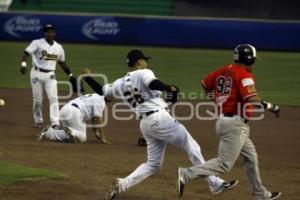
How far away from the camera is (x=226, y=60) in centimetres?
3025

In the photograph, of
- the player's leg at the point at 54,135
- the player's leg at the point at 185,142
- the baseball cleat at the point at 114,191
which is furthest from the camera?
the player's leg at the point at 54,135

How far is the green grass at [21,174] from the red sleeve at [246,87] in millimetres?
3213

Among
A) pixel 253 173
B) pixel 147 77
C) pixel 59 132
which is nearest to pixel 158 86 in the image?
pixel 147 77

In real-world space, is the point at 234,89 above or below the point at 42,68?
above

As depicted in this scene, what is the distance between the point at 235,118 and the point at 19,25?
28.8 m

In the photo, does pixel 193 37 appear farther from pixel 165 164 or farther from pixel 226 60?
pixel 165 164

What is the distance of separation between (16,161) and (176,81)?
12.6m

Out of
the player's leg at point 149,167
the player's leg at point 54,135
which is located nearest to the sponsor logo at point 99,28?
the player's leg at point 54,135

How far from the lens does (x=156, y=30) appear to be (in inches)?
1391

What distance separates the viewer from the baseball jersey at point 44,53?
16391 mm

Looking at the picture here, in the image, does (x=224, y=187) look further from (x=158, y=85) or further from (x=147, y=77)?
(x=147, y=77)

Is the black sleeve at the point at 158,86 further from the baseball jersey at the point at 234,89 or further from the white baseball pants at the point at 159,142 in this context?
the baseball jersey at the point at 234,89

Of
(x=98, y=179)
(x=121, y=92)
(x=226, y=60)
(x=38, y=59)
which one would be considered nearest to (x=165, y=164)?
(x=98, y=179)

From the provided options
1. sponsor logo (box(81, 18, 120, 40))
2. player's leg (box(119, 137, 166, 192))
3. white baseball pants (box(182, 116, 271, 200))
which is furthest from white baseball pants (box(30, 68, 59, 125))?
sponsor logo (box(81, 18, 120, 40))
